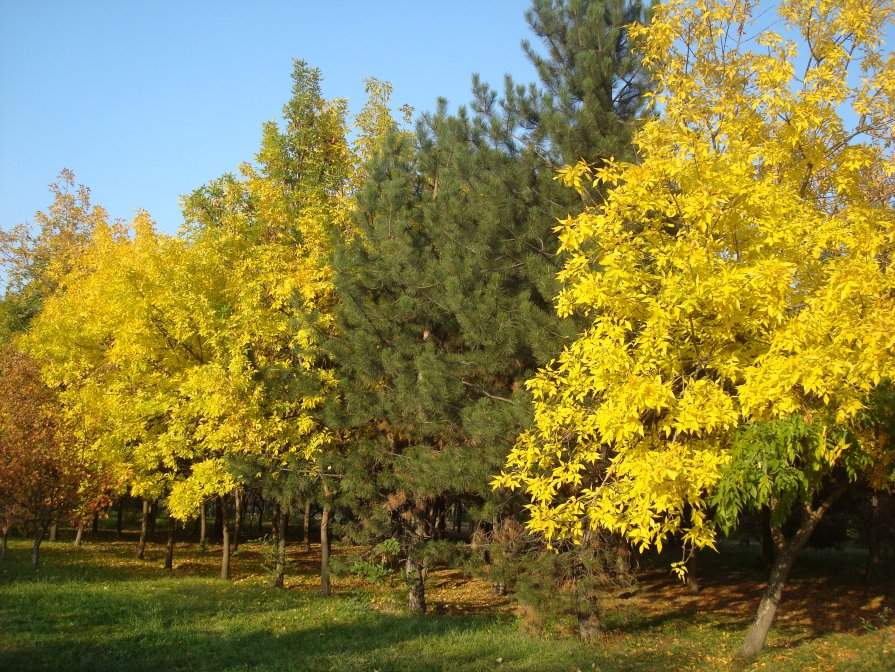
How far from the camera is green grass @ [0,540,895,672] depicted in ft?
29.4

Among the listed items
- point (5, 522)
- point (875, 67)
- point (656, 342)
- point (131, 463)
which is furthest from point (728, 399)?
point (5, 522)

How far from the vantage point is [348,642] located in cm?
1055

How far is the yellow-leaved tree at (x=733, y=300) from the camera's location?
6289 mm

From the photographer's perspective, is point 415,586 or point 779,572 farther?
point 415,586

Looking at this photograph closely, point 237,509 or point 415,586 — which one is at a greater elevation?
point 237,509

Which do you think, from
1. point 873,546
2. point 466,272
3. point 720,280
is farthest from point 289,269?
point 873,546

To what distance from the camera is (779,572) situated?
9617 millimetres

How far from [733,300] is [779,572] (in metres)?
5.31

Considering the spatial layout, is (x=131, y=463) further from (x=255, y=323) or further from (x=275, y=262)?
(x=275, y=262)

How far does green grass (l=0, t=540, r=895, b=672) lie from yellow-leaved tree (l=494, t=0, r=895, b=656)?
3.41 meters

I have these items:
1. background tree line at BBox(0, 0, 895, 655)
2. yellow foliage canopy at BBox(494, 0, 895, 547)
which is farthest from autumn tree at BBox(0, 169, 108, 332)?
yellow foliage canopy at BBox(494, 0, 895, 547)

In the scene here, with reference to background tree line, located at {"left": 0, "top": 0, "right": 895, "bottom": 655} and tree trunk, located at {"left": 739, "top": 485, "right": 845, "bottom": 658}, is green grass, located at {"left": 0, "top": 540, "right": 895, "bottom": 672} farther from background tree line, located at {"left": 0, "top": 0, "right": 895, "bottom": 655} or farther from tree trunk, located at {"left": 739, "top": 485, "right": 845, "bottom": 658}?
background tree line, located at {"left": 0, "top": 0, "right": 895, "bottom": 655}

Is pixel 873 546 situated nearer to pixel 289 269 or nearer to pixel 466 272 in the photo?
pixel 466 272

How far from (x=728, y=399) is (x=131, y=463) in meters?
13.9
